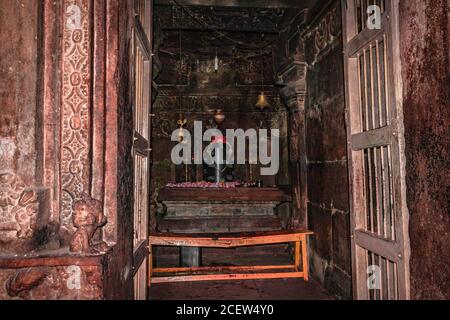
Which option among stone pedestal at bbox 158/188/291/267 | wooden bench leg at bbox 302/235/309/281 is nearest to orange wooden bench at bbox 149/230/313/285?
wooden bench leg at bbox 302/235/309/281

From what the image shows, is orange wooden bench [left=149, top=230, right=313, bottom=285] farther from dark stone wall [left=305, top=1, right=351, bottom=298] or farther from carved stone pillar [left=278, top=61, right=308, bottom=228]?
carved stone pillar [left=278, top=61, right=308, bottom=228]

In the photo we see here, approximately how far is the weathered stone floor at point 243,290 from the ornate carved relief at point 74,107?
2868 millimetres

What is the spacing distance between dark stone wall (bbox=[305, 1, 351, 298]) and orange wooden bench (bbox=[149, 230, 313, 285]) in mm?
285

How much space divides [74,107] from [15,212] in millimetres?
814

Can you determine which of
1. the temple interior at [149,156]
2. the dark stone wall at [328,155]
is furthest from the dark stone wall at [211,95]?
the dark stone wall at [328,155]

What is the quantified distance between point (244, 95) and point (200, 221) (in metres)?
4.42

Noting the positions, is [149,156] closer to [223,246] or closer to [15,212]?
[15,212]

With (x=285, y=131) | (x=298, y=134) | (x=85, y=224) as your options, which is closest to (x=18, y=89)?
(x=85, y=224)

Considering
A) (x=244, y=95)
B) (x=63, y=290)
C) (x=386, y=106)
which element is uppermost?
(x=244, y=95)

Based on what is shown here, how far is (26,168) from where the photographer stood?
7.20 ft

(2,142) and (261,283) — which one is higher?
(2,142)

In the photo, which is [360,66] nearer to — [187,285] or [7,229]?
[7,229]
